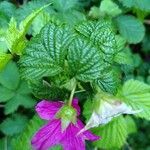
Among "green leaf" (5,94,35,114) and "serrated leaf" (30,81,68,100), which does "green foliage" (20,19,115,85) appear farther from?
"green leaf" (5,94,35,114)

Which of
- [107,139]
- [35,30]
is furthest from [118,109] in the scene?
[107,139]

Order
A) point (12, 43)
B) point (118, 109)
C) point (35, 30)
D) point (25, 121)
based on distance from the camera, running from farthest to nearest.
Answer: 1. point (25, 121)
2. point (35, 30)
3. point (12, 43)
4. point (118, 109)

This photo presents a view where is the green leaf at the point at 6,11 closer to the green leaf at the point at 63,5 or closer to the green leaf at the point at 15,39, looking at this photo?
the green leaf at the point at 63,5

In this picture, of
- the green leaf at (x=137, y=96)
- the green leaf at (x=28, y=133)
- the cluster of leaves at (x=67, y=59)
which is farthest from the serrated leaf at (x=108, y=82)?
the green leaf at (x=28, y=133)

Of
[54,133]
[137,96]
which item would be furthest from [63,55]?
[137,96]

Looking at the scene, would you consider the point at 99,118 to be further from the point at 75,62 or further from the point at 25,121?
the point at 25,121
